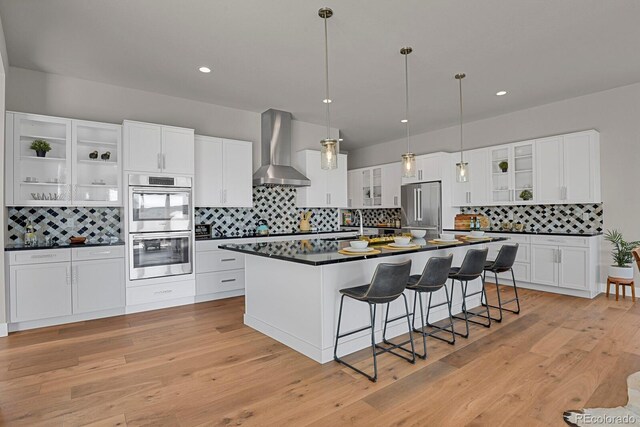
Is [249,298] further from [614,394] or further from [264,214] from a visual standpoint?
[614,394]

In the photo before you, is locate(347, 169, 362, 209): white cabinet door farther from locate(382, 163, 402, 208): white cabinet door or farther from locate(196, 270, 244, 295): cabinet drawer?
locate(196, 270, 244, 295): cabinet drawer

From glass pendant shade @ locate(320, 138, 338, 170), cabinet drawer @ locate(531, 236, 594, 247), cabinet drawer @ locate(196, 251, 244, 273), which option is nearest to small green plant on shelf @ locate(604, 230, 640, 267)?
cabinet drawer @ locate(531, 236, 594, 247)

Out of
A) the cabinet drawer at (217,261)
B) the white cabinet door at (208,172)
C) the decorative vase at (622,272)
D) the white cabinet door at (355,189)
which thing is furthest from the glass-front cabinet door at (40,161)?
the decorative vase at (622,272)

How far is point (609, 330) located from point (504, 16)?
3.22 meters

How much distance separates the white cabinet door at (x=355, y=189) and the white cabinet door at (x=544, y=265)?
3.89 metres

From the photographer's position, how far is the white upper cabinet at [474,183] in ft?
19.8

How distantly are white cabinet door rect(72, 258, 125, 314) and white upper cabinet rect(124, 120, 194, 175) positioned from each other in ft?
3.91

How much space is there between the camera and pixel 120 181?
14.1 feet

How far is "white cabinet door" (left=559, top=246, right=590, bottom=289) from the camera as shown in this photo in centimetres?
475

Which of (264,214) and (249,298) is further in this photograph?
(264,214)

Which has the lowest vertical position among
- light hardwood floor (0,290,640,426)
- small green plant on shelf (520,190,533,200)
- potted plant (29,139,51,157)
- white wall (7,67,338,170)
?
light hardwood floor (0,290,640,426)

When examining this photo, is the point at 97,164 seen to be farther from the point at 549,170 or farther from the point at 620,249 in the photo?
the point at 620,249

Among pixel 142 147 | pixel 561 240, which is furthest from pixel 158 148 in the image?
pixel 561 240

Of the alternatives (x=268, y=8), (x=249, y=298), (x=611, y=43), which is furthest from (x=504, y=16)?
(x=249, y=298)
